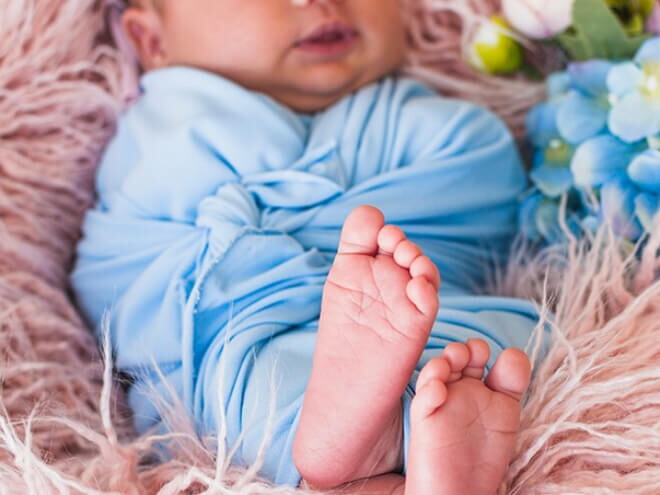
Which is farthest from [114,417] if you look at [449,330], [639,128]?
[639,128]

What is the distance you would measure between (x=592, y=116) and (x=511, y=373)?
1.60ft

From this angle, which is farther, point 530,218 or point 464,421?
point 530,218

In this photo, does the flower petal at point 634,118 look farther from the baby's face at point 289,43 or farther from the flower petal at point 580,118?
the baby's face at point 289,43

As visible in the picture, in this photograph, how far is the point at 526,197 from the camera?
A: 1.16m

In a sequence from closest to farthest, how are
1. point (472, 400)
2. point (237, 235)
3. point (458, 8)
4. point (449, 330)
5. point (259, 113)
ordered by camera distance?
point (472, 400), point (449, 330), point (237, 235), point (259, 113), point (458, 8)

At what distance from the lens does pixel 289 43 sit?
115 cm

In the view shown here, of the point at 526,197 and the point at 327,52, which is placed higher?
the point at 327,52

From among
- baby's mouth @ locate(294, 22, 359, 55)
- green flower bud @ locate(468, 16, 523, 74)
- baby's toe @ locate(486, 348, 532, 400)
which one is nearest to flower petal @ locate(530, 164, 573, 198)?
green flower bud @ locate(468, 16, 523, 74)

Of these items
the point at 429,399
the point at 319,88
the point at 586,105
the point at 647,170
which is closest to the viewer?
the point at 429,399

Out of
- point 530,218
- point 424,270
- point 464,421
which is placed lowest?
point 530,218

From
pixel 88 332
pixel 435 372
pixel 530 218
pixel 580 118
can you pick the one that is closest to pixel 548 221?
pixel 530 218

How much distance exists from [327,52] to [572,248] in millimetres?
460

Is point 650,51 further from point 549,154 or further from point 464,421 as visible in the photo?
point 464,421

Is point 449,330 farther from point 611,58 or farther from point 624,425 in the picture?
point 611,58
